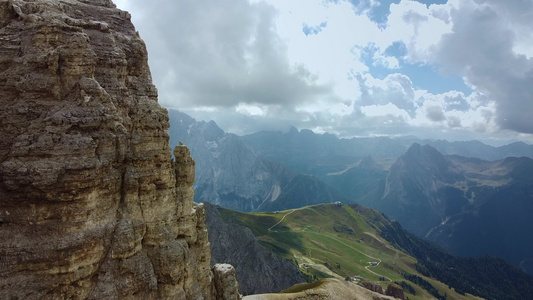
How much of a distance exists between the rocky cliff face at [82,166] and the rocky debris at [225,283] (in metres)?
10.6

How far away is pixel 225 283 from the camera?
42.8 metres

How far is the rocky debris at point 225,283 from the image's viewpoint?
4241 centimetres

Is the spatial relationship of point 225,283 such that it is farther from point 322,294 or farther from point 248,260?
point 248,260

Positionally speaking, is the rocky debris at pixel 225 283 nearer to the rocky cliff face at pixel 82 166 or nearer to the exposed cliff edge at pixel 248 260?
the rocky cliff face at pixel 82 166

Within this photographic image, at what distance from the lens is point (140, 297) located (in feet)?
89.4

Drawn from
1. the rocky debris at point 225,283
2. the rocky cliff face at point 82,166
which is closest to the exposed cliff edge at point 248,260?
the rocky debris at point 225,283

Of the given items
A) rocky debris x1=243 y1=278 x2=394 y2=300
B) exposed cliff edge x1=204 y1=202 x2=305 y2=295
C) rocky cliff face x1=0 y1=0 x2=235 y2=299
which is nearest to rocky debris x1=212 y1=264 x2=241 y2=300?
rocky cliff face x1=0 y1=0 x2=235 y2=299

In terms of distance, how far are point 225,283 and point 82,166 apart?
26717 millimetres

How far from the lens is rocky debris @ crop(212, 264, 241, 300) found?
139ft

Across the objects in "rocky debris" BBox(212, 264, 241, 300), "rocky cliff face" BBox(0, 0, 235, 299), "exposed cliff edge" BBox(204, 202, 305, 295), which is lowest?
"exposed cliff edge" BBox(204, 202, 305, 295)

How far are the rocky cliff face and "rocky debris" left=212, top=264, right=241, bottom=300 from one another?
10.6 metres

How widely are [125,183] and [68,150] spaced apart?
18.4ft

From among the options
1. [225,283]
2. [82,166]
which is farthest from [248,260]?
[82,166]

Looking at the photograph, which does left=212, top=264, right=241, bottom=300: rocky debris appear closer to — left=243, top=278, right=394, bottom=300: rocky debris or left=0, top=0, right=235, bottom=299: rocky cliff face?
left=0, top=0, right=235, bottom=299: rocky cliff face
